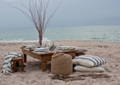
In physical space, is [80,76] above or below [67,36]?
below

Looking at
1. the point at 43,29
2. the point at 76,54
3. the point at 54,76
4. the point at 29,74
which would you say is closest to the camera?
the point at 54,76

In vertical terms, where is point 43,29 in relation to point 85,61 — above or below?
above

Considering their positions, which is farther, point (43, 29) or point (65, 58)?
point (43, 29)

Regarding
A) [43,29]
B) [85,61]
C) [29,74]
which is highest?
[43,29]

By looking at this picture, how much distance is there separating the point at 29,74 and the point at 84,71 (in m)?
0.96

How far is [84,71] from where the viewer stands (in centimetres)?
367

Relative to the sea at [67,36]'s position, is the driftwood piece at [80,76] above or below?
below

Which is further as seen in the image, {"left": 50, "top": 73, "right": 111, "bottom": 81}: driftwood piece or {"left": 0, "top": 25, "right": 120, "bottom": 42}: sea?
{"left": 0, "top": 25, "right": 120, "bottom": 42}: sea

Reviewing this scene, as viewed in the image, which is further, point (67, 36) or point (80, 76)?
point (67, 36)

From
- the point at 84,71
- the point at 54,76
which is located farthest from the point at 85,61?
the point at 54,76

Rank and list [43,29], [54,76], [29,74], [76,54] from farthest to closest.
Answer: [43,29], [76,54], [29,74], [54,76]

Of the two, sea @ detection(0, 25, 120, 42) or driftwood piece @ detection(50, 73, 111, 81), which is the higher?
sea @ detection(0, 25, 120, 42)

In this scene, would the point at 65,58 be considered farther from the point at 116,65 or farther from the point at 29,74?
the point at 116,65

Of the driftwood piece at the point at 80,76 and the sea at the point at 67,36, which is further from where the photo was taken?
the sea at the point at 67,36
